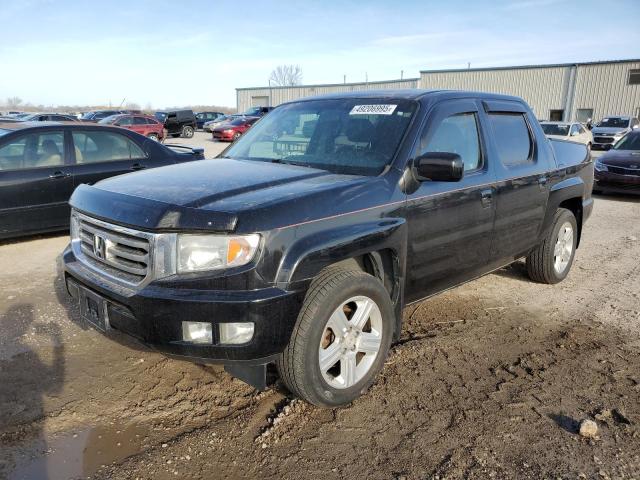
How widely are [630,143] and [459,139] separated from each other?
1030 cm

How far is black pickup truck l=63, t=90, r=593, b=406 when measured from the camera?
2611mm

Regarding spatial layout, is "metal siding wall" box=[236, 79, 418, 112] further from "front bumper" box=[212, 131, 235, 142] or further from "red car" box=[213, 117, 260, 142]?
"front bumper" box=[212, 131, 235, 142]

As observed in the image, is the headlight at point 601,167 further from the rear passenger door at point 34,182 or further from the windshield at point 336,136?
the rear passenger door at point 34,182

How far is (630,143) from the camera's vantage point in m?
12.0

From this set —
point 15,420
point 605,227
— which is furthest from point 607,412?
point 605,227

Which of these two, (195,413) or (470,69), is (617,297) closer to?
(195,413)

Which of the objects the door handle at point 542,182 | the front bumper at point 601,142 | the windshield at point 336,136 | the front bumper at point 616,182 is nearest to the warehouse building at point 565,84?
the front bumper at point 601,142

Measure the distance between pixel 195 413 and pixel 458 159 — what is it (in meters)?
2.23

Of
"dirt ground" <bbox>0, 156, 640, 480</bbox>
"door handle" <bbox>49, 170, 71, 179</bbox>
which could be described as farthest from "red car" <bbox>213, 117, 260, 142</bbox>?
"dirt ground" <bbox>0, 156, 640, 480</bbox>

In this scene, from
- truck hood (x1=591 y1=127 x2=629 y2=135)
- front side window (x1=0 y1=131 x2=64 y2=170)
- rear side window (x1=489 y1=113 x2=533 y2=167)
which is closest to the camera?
rear side window (x1=489 y1=113 x2=533 y2=167)

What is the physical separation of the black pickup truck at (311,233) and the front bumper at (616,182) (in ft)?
25.6

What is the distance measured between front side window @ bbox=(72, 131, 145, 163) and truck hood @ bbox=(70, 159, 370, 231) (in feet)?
13.6

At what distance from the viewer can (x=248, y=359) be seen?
8.75 feet

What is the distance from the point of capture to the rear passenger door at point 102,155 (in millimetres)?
7023
